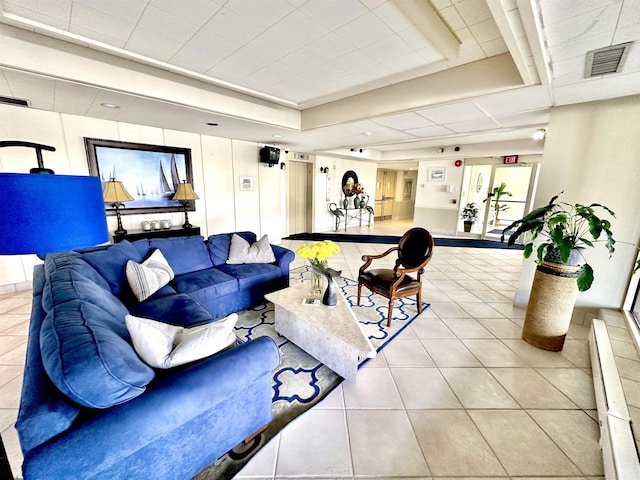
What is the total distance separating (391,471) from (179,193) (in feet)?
14.8

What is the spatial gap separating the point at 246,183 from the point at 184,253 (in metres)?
3.00

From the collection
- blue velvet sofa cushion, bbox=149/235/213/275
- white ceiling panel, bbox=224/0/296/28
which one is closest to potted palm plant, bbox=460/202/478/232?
blue velvet sofa cushion, bbox=149/235/213/275

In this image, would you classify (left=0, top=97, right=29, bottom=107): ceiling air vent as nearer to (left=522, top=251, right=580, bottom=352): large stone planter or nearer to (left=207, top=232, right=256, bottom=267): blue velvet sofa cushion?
(left=207, top=232, right=256, bottom=267): blue velvet sofa cushion

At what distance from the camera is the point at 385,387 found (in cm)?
192

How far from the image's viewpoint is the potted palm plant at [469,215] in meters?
7.70

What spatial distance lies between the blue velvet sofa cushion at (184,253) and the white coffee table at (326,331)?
113cm

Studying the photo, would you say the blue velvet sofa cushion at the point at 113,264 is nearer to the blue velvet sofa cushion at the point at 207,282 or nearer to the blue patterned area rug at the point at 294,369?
the blue velvet sofa cushion at the point at 207,282

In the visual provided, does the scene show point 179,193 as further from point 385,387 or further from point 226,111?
point 385,387

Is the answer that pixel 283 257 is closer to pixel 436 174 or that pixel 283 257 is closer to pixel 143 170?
pixel 143 170

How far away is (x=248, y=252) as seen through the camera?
3283 millimetres

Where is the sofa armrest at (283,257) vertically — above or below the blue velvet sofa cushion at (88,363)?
below

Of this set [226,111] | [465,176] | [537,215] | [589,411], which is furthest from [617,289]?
[465,176]

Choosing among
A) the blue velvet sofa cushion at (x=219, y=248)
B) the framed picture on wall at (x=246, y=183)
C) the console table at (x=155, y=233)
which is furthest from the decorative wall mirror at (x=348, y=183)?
the blue velvet sofa cushion at (x=219, y=248)

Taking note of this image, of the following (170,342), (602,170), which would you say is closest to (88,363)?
(170,342)
